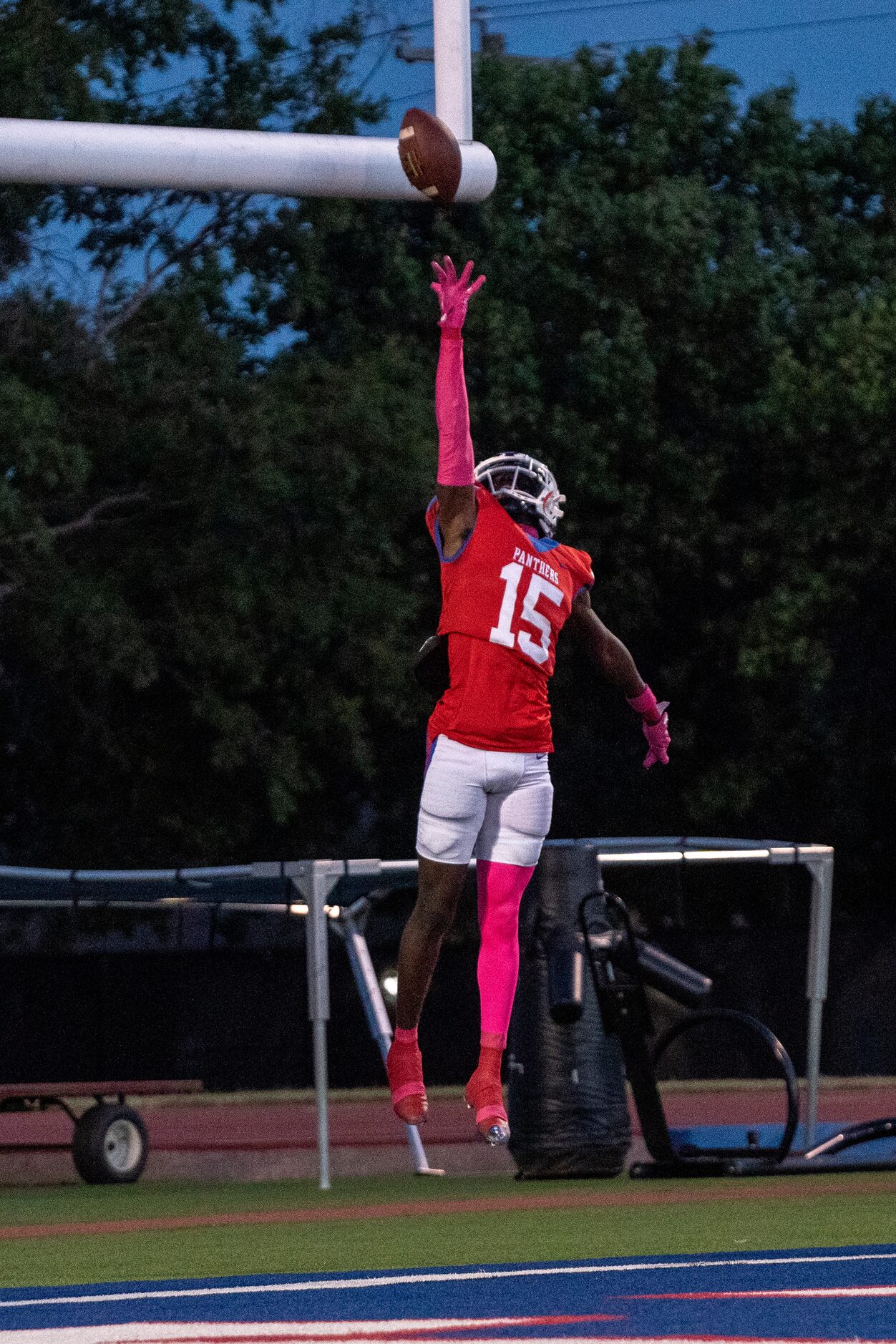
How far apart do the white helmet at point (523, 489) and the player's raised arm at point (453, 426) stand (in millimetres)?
154

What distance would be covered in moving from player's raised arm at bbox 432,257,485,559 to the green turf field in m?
3.52

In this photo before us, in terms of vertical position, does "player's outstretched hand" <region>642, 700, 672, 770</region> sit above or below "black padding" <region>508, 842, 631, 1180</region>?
above

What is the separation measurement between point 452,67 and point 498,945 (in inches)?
114

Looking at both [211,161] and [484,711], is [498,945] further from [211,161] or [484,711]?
[211,161]

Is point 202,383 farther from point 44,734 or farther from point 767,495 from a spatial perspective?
point 767,495

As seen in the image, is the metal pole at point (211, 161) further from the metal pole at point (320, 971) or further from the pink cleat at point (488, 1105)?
the metal pole at point (320, 971)

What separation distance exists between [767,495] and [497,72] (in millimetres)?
6296

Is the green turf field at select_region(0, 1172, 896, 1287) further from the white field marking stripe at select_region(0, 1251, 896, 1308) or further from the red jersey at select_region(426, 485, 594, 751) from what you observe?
the red jersey at select_region(426, 485, 594, 751)

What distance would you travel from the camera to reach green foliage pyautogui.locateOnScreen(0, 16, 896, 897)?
21984 millimetres

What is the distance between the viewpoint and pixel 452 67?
6895 millimetres

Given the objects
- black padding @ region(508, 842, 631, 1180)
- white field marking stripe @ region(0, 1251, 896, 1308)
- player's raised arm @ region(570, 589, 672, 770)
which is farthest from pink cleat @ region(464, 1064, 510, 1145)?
black padding @ region(508, 842, 631, 1180)

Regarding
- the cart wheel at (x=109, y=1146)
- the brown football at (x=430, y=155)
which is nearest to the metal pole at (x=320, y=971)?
the cart wheel at (x=109, y=1146)

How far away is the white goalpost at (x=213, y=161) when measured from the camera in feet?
20.3

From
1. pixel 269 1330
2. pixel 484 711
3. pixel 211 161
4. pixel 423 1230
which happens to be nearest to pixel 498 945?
pixel 484 711
